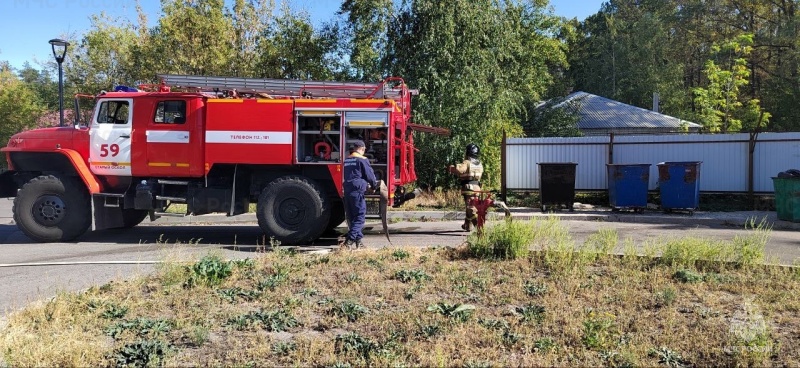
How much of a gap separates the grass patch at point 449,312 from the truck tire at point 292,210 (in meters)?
2.18

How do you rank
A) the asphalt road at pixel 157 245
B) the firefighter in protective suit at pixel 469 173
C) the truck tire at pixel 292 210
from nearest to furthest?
the asphalt road at pixel 157 245 < the truck tire at pixel 292 210 < the firefighter in protective suit at pixel 469 173

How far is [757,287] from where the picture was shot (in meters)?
5.46

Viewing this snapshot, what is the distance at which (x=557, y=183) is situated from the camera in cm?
1416

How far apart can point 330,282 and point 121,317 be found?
1988mm

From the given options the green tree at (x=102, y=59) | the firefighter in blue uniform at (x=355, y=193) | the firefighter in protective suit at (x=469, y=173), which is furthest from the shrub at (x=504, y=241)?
the green tree at (x=102, y=59)

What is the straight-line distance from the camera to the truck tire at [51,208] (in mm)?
9844

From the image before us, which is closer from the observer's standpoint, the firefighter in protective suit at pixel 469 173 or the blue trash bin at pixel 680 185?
the firefighter in protective suit at pixel 469 173

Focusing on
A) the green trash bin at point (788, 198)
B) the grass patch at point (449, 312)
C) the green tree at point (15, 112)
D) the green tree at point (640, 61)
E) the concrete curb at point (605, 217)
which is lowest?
the grass patch at point (449, 312)

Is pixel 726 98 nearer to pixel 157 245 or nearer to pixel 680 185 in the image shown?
pixel 680 185

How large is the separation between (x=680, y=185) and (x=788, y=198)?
87.2 inches

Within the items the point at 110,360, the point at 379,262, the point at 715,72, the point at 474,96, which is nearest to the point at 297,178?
the point at 379,262

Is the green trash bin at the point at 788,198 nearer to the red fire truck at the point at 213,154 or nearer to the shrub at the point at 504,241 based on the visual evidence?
the shrub at the point at 504,241

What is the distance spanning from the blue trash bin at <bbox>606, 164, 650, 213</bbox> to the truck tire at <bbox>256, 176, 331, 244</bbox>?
7.74 meters

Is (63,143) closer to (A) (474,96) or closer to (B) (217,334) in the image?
(B) (217,334)
